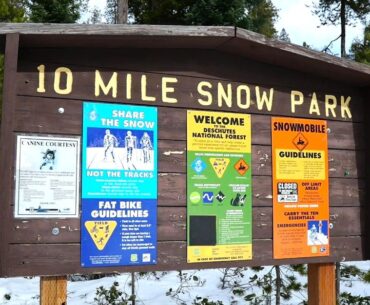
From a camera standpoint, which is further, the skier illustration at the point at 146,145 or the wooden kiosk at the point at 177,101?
the skier illustration at the point at 146,145

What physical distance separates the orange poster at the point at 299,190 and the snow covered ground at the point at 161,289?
343cm

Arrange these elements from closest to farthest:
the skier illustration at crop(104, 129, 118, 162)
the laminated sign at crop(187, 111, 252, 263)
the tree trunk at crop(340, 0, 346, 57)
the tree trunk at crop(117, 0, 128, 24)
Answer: the skier illustration at crop(104, 129, 118, 162), the laminated sign at crop(187, 111, 252, 263), the tree trunk at crop(117, 0, 128, 24), the tree trunk at crop(340, 0, 346, 57)

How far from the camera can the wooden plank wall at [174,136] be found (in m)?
3.06

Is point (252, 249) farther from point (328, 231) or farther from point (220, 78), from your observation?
point (220, 78)

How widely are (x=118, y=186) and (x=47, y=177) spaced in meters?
0.45

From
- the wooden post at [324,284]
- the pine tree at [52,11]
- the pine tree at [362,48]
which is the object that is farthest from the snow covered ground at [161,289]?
the pine tree at [362,48]

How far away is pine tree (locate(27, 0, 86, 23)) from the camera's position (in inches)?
454

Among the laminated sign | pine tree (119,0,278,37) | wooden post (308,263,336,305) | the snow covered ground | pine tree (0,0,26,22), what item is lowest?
the snow covered ground

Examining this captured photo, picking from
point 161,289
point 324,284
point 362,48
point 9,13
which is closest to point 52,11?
point 9,13

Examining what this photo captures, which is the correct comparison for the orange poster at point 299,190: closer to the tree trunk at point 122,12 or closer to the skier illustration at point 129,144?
the skier illustration at point 129,144

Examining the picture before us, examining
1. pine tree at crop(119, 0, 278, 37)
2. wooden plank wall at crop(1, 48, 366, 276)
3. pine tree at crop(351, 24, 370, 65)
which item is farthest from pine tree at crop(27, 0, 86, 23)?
wooden plank wall at crop(1, 48, 366, 276)

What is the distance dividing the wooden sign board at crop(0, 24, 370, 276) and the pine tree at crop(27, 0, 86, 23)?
29.1 feet

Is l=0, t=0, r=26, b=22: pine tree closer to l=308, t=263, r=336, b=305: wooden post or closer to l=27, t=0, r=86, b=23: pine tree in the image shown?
l=27, t=0, r=86, b=23: pine tree

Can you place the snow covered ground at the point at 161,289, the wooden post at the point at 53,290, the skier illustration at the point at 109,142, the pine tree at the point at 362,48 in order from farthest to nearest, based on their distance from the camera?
the pine tree at the point at 362,48 < the snow covered ground at the point at 161,289 < the skier illustration at the point at 109,142 < the wooden post at the point at 53,290
